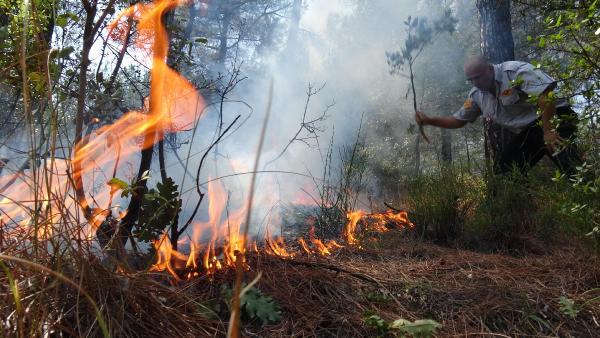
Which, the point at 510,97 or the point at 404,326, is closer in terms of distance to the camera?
the point at 404,326

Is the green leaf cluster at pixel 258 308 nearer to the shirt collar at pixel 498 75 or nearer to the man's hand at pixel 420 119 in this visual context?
the man's hand at pixel 420 119

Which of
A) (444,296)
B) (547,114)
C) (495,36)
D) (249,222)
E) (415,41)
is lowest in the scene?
(444,296)

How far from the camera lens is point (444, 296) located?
73.8 inches

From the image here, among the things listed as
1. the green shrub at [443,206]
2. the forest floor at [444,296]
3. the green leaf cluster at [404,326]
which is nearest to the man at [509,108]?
the green shrub at [443,206]

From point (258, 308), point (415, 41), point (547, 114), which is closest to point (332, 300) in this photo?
point (258, 308)

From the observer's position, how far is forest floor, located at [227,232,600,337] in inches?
62.9

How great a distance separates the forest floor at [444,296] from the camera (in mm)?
1598

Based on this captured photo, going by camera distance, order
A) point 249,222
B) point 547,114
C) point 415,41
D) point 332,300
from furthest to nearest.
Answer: point 415,41, point 547,114, point 332,300, point 249,222

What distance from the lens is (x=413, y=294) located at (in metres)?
1.91

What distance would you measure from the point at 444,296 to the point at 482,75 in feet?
7.81

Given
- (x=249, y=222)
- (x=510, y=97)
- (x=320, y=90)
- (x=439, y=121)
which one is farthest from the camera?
(x=320, y=90)

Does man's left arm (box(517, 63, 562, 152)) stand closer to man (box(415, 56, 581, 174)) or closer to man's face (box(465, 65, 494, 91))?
man (box(415, 56, 581, 174))

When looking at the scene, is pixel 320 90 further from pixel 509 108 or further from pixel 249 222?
pixel 249 222

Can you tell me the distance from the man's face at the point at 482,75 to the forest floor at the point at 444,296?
172cm
